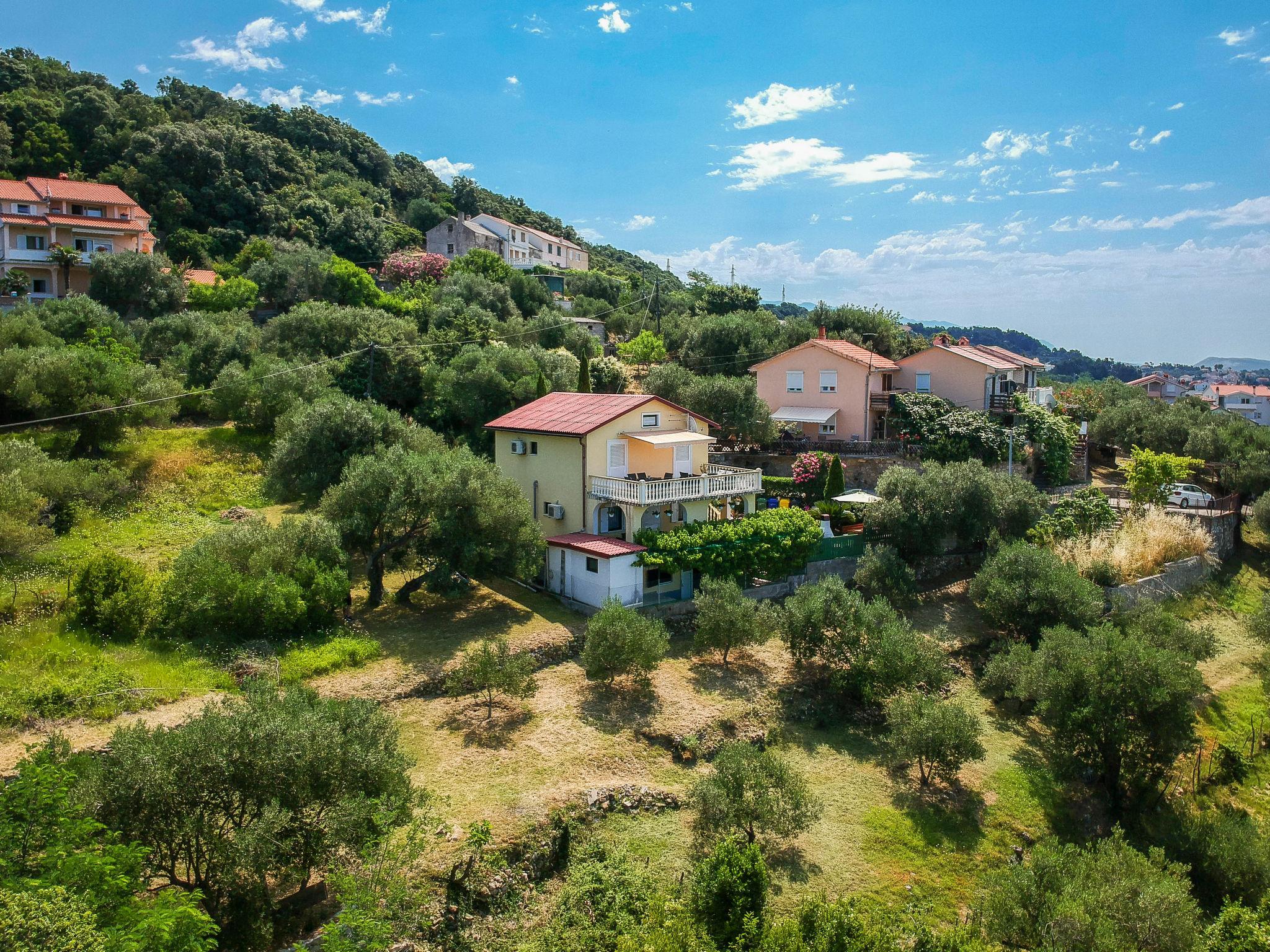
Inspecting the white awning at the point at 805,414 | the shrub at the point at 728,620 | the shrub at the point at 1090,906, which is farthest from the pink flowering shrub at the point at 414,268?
the shrub at the point at 1090,906

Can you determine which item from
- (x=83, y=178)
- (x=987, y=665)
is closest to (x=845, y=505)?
(x=987, y=665)

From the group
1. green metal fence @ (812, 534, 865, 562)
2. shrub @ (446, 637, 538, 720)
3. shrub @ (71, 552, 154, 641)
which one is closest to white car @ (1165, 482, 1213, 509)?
green metal fence @ (812, 534, 865, 562)

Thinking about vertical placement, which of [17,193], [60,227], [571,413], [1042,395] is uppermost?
[17,193]

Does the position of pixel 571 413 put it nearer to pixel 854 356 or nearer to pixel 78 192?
pixel 854 356

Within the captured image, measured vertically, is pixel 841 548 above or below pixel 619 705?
above

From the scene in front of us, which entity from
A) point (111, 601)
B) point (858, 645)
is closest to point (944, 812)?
point (858, 645)

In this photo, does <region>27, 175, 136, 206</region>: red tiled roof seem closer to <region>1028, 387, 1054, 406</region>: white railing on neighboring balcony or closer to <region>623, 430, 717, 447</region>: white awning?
<region>623, 430, 717, 447</region>: white awning

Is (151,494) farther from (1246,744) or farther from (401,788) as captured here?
(1246,744)

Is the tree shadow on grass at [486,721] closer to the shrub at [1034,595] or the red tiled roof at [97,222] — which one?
the shrub at [1034,595]
